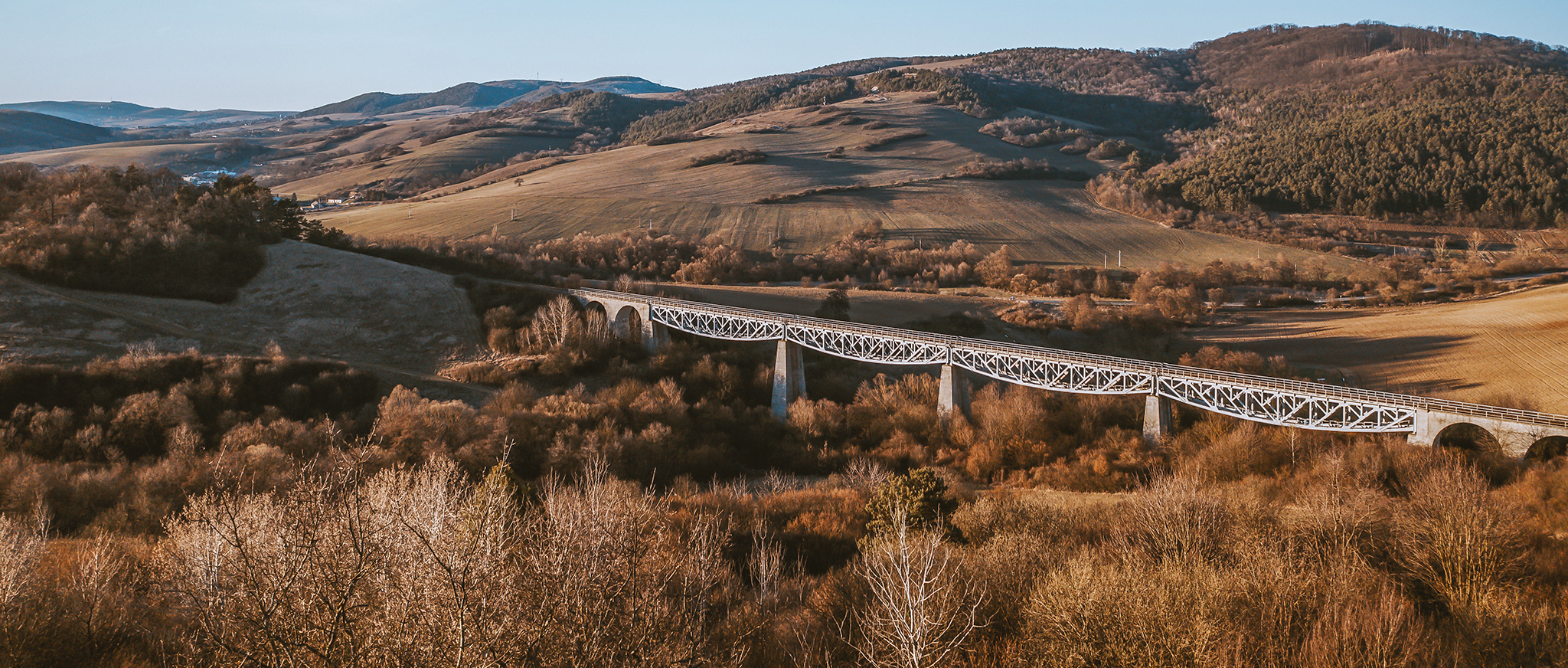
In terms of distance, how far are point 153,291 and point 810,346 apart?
134ft

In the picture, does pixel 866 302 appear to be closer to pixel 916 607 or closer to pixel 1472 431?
pixel 1472 431

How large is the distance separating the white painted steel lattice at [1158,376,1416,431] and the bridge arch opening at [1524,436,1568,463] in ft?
11.3

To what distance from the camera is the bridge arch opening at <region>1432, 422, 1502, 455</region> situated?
1169 inches

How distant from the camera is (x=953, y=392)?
43469 millimetres

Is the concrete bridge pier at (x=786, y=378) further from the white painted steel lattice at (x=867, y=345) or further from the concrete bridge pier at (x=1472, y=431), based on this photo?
the concrete bridge pier at (x=1472, y=431)

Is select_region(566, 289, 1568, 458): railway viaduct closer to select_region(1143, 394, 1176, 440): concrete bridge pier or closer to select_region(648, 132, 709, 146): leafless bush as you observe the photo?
select_region(1143, 394, 1176, 440): concrete bridge pier

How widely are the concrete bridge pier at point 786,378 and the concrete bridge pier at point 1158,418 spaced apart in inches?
745

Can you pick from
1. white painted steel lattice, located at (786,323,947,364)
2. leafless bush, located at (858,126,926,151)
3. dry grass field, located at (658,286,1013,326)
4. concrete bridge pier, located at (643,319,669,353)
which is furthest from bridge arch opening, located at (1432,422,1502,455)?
leafless bush, located at (858,126,926,151)

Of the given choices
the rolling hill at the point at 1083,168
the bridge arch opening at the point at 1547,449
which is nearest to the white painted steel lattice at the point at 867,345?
the bridge arch opening at the point at 1547,449

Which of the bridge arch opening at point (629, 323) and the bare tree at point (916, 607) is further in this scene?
the bridge arch opening at point (629, 323)

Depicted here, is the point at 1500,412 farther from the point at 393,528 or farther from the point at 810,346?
the point at 393,528

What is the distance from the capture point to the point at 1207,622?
463 inches

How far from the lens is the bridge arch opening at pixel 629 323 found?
57.8m

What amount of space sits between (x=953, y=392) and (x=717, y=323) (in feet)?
55.7
